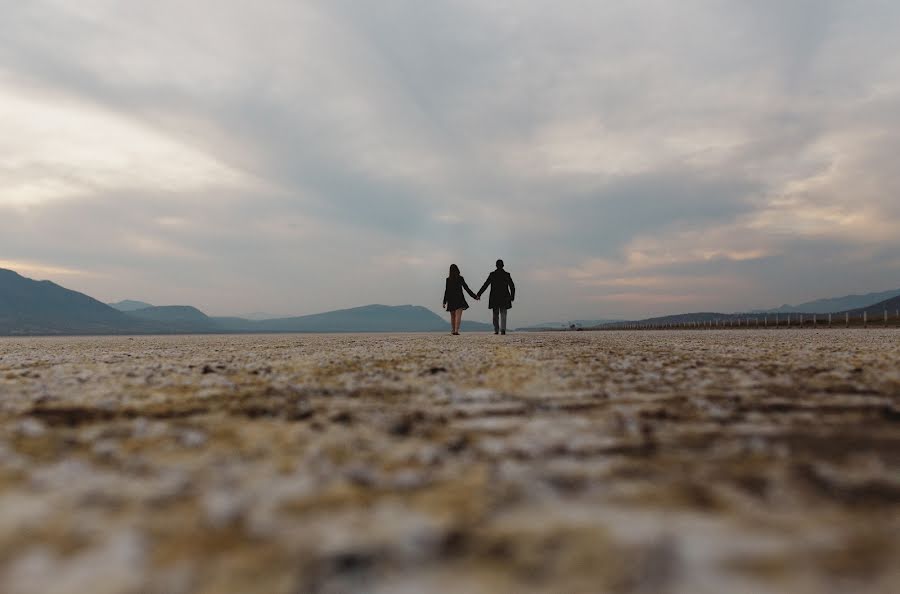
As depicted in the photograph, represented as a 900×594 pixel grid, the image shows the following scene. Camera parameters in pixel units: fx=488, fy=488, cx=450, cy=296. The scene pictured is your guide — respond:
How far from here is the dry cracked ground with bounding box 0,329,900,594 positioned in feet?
4.95

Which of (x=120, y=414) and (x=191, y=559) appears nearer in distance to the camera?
(x=191, y=559)

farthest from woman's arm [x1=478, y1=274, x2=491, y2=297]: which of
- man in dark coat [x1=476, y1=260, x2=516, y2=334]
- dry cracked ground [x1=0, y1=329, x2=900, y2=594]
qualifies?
dry cracked ground [x1=0, y1=329, x2=900, y2=594]

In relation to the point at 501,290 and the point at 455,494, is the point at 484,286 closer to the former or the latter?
the point at 501,290

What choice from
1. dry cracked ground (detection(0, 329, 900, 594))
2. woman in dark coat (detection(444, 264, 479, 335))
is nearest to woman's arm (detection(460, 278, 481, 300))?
woman in dark coat (detection(444, 264, 479, 335))

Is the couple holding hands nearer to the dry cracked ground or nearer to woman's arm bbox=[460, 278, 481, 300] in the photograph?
woman's arm bbox=[460, 278, 481, 300]

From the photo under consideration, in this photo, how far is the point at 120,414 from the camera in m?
3.71

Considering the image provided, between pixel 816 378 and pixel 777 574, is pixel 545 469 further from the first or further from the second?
pixel 816 378

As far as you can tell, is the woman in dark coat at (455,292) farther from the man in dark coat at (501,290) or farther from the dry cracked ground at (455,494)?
the dry cracked ground at (455,494)

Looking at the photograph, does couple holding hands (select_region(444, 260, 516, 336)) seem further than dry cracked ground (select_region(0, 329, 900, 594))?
Yes

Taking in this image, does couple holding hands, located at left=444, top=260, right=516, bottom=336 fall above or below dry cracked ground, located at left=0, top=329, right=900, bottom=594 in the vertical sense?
above

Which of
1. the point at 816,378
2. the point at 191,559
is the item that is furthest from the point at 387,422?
the point at 816,378

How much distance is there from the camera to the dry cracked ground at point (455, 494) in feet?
4.95

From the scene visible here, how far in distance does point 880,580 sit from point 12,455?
3892 millimetres

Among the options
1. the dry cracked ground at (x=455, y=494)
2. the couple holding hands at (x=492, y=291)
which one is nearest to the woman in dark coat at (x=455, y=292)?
the couple holding hands at (x=492, y=291)
